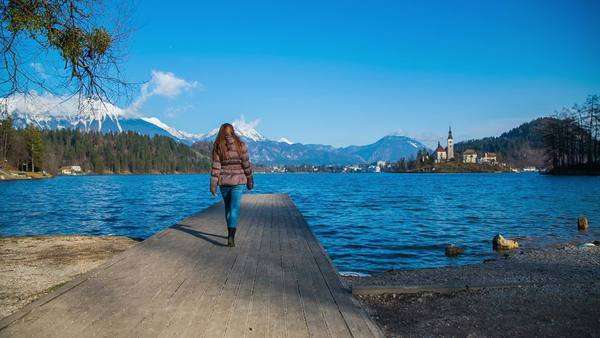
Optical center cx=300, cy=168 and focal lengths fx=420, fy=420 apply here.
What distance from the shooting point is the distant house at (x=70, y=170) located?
171 metres

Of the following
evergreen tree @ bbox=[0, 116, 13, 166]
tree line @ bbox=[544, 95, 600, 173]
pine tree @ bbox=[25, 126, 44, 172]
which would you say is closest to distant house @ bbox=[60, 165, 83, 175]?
pine tree @ bbox=[25, 126, 44, 172]

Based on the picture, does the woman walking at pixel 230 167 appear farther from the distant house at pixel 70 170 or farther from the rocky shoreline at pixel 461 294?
the distant house at pixel 70 170

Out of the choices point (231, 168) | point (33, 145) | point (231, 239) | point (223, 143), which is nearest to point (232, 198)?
point (231, 168)

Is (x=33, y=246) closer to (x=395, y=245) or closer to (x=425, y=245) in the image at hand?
(x=395, y=245)

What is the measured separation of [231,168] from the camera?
9.04 meters

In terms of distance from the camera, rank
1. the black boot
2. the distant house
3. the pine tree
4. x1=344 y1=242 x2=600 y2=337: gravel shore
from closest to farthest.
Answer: x1=344 y1=242 x2=600 y2=337: gravel shore → the black boot → the pine tree → the distant house

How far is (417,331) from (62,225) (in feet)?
79.7

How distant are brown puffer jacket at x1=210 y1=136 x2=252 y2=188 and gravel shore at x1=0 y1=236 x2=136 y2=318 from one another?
3406 millimetres

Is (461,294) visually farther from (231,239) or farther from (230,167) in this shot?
(230,167)

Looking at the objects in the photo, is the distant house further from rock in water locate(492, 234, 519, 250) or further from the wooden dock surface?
the wooden dock surface

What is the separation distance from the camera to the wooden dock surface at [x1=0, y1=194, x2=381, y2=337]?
14.1 feet

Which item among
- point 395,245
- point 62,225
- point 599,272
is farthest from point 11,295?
point 62,225

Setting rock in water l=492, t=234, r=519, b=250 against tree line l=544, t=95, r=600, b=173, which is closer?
rock in water l=492, t=234, r=519, b=250

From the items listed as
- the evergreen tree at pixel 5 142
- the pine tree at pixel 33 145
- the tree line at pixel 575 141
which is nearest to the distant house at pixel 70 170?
the pine tree at pixel 33 145
